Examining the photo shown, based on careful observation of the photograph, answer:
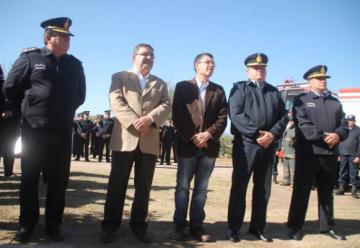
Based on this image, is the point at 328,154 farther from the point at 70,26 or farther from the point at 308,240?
the point at 70,26

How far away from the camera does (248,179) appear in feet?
17.9

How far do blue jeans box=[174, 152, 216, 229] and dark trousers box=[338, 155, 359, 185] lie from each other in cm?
716

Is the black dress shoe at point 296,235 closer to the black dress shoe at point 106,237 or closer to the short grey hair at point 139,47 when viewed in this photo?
the black dress shoe at point 106,237

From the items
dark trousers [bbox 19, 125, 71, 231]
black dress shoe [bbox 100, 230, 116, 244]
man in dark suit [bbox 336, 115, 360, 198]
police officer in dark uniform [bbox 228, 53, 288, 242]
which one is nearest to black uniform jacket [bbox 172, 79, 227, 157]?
police officer in dark uniform [bbox 228, 53, 288, 242]

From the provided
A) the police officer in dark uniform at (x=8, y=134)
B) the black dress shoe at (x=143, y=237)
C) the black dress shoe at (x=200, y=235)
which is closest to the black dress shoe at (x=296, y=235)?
the black dress shoe at (x=200, y=235)

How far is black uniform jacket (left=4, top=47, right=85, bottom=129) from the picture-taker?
15.3 ft

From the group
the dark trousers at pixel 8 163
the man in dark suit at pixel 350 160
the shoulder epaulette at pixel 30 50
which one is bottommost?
the dark trousers at pixel 8 163

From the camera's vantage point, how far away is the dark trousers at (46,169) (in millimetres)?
4676

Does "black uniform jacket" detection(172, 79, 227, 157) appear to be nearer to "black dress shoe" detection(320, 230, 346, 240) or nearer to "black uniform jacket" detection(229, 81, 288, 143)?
"black uniform jacket" detection(229, 81, 288, 143)

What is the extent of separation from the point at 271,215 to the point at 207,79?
3070 mm

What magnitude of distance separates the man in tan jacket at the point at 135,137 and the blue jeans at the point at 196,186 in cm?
42

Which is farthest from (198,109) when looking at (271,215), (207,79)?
(271,215)

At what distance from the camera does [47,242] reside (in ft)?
15.2

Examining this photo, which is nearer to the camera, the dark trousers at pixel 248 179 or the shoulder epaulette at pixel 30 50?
the shoulder epaulette at pixel 30 50
